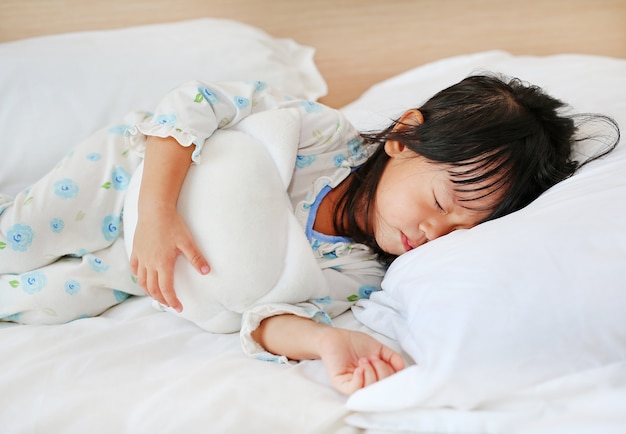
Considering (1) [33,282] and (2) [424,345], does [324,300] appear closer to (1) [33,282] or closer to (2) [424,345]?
(2) [424,345]

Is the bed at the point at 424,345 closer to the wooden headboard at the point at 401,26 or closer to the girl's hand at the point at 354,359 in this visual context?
the girl's hand at the point at 354,359

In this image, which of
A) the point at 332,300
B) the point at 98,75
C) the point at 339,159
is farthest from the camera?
the point at 98,75

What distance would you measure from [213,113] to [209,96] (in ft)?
0.11

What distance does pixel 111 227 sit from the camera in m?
1.13

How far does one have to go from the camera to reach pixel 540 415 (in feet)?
2.51

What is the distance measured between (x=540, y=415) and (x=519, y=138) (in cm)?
42

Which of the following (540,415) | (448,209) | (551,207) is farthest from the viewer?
(448,209)

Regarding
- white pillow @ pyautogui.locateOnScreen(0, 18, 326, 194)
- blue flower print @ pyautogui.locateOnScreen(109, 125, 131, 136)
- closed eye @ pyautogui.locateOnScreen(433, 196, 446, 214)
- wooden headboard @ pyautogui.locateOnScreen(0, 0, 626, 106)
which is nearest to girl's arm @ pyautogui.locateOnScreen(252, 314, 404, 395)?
closed eye @ pyautogui.locateOnScreen(433, 196, 446, 214)

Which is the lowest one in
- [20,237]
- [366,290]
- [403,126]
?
[366,290]

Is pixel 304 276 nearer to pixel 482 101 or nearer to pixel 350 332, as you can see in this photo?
pixel 350 332

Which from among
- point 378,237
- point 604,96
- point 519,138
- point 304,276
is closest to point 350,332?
point 304,276

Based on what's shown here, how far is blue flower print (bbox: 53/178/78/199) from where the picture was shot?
110cm

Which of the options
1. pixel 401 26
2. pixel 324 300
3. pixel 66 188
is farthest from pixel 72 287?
pixel 401 26

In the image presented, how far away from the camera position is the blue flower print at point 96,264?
42.8 inches
